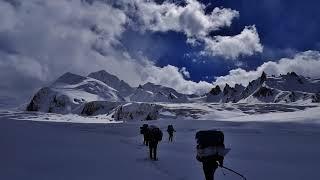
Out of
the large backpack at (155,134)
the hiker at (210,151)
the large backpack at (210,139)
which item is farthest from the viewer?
the large backpack at (155,134)

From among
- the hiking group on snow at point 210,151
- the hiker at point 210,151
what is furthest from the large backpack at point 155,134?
the hiker at point 210,151

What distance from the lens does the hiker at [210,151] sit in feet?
43.3

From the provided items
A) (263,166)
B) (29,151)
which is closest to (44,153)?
(29,151)

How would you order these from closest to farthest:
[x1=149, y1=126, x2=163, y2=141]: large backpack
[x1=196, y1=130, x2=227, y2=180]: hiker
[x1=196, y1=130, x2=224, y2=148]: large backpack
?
[x1=196, y1=130, x2=227, y2=180]: hiker, [x1=196, y1=130, x2=224, y2=148]: large backpack, [x1=149, y1=126, x2=163, y2=141]: large backpack

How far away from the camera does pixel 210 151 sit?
1319cm

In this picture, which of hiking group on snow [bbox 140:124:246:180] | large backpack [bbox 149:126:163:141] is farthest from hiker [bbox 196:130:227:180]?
large backpack [bbox 149:126:163:141]

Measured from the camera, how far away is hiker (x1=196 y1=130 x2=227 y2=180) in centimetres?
1320

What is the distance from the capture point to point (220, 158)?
13.3 meters

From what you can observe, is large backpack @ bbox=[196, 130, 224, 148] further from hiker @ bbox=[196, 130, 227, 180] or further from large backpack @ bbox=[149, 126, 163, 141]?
large backpack @ bbox=[149, 126, 163, 141]

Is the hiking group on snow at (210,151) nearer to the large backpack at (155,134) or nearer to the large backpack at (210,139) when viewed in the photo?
the large backpack at (210,139)

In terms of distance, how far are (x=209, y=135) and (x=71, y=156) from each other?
8.88 metres

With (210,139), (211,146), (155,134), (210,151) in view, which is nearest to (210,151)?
(210,151)

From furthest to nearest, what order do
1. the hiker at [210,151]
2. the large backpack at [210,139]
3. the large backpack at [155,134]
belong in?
the large backpack at [155,134], the large backpack at [210,139], the hiker at [210,151]

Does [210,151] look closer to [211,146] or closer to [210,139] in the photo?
[211,146]
